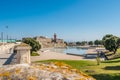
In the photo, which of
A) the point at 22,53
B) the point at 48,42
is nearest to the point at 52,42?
the point at 48,42

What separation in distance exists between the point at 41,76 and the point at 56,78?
255 millimetres

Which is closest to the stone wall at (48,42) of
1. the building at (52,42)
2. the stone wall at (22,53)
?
the building at (52,42)

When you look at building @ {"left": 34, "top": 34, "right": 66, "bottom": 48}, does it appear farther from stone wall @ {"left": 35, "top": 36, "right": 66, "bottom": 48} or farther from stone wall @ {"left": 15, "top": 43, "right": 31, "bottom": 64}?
stone wall @ {"left": 15, "top": 43, "right": 31, "bottom": 64}

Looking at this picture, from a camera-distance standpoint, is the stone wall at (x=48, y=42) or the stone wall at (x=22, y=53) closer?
the stone wall at (x=22, y=53)

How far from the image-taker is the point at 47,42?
142750mm

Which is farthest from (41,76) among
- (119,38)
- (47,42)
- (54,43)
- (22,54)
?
(54,43)

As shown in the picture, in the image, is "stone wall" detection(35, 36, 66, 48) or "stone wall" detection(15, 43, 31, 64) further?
"stone wall" detection(35, 36, 66, 48)

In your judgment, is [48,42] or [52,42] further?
[52,42]

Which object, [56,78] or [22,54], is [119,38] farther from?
[56,78]

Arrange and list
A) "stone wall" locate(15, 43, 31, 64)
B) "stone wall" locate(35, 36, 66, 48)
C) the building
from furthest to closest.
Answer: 1. the building
2. "stone wall" locate(35, 36, 66, 48)
3. "stone wall" locate(15, 43, 31, 64)

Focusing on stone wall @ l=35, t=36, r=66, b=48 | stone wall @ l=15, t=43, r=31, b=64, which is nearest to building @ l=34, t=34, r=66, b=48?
stone wall @ l=35, t=36, r=66, b=48

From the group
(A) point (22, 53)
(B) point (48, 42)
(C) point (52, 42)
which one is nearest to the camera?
(A) point (22, 53)

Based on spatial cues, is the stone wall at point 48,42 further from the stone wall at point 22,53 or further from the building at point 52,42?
the stone wall at point 22,53

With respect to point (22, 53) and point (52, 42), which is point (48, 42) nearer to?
point (52, 42)
